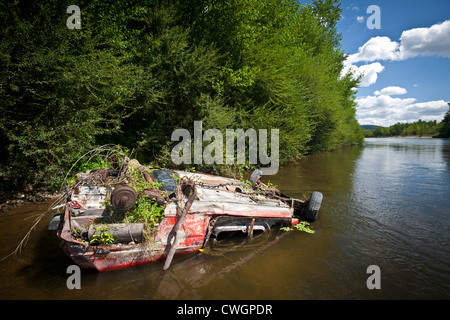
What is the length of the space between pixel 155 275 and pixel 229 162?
7.46m

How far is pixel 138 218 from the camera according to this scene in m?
3.83

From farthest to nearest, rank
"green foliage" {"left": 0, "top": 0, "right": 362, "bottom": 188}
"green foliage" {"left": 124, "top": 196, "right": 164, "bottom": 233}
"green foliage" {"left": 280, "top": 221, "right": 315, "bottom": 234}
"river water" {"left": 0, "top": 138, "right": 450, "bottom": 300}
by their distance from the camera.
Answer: "green foliage" {"left": 0, "top": 0, "right": 362, "bottom": 188}, "green foliage" {"left": 280, "top": 221, "right": 315, "bottom": 234}, "green foliage" {"left": 124, "top": 196, "right": 164, "bottom": 233}, "river water" {"left": 0, "top": 138, "right": 450, "bottom": 300}

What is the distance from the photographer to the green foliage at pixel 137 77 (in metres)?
5.82

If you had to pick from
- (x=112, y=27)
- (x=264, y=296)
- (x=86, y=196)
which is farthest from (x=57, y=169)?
(x=264, y=296)

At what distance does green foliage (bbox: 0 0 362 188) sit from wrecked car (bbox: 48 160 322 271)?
9.96 ft

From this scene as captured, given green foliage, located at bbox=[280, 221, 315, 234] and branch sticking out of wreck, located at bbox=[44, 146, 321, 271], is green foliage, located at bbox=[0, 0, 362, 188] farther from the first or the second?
green foliage, located at bbox=[280, 221, 315, 234]

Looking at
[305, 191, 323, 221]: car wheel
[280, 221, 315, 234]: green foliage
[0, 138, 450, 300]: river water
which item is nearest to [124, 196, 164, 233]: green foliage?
[0, 138, 450, 300]: river water

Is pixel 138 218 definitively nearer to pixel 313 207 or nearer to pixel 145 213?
pixel 145 213

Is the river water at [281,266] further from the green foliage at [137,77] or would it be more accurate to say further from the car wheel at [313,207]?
the green foliage at [137,77]

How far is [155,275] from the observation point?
12.1 ft

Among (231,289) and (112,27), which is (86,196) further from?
(112,27)

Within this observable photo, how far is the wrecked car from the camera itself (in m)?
3.46

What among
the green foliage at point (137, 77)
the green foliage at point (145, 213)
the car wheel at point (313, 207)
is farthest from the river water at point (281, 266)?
the green foliage at point (137, 77)

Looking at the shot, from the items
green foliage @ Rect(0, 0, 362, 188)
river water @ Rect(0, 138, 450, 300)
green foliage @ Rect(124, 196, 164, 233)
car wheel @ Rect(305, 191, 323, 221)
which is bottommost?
river water @ Rect(0, 138, 450, 300)
